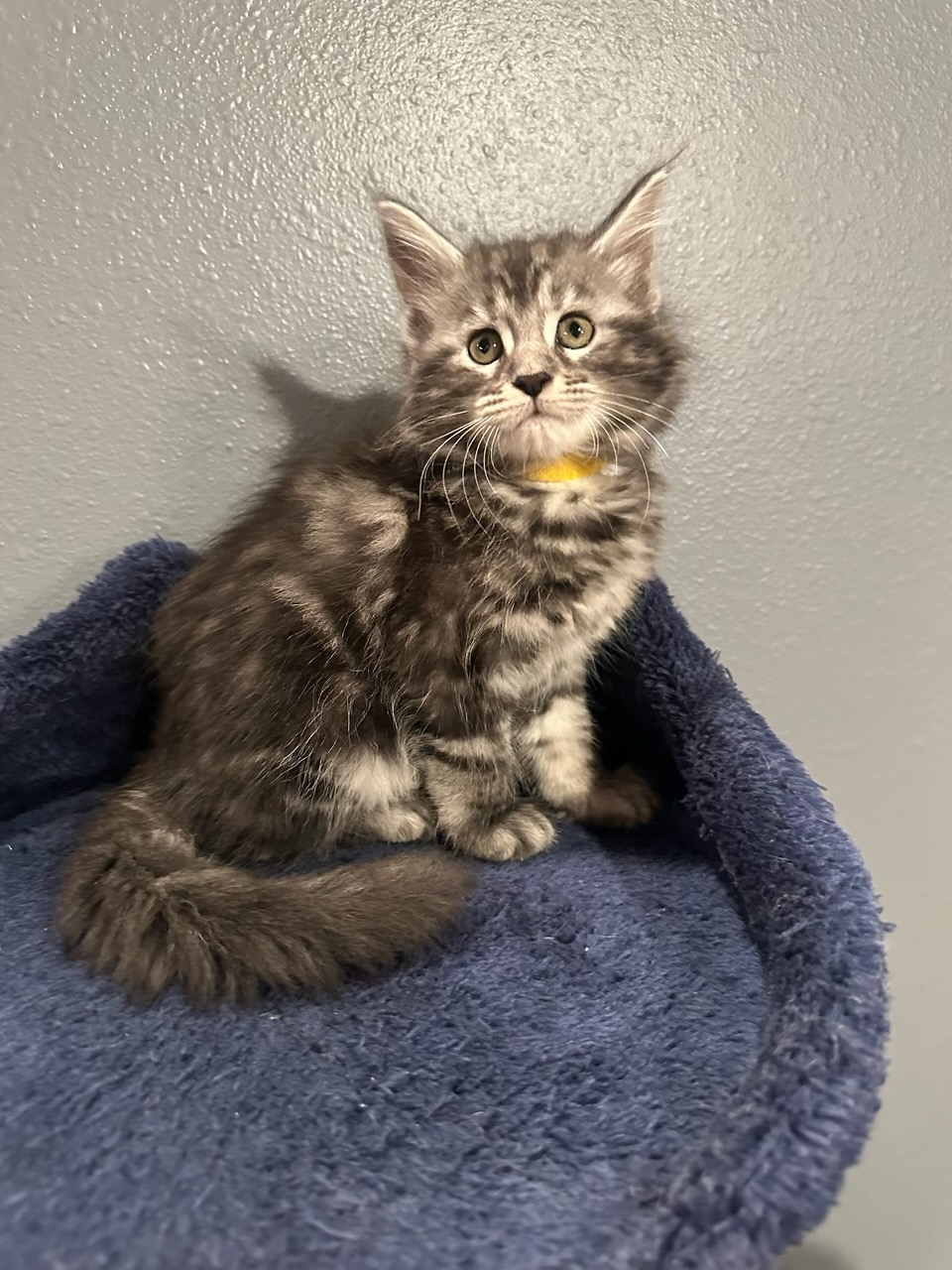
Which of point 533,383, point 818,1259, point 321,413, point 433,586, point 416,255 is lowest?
point 818,1259

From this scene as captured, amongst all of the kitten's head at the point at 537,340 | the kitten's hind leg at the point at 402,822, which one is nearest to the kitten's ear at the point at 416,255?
Result: the kitten's head at the point at 537,340

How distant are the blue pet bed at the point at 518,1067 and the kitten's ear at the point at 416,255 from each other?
52cm

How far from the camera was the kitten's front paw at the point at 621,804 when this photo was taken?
1.13m

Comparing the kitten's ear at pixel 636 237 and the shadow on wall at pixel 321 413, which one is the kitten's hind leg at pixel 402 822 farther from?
the kitten's ear at pixel 636 237

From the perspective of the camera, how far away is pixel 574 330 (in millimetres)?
1057

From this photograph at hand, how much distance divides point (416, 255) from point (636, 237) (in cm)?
28

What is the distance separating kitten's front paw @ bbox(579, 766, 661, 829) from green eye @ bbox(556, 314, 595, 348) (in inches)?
22.3

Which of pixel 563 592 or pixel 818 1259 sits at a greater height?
pixel 563 592

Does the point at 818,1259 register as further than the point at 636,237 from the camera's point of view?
Yes

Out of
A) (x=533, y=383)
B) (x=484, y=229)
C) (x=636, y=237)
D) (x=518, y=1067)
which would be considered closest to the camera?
(x=518, y=1067)

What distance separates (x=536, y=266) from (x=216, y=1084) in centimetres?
94

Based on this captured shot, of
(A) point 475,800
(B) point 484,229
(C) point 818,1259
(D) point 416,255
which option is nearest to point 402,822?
(A) point 475,800

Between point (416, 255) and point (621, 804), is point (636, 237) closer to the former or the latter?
point (416, 255)

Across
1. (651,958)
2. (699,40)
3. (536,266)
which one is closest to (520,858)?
(651,958)
